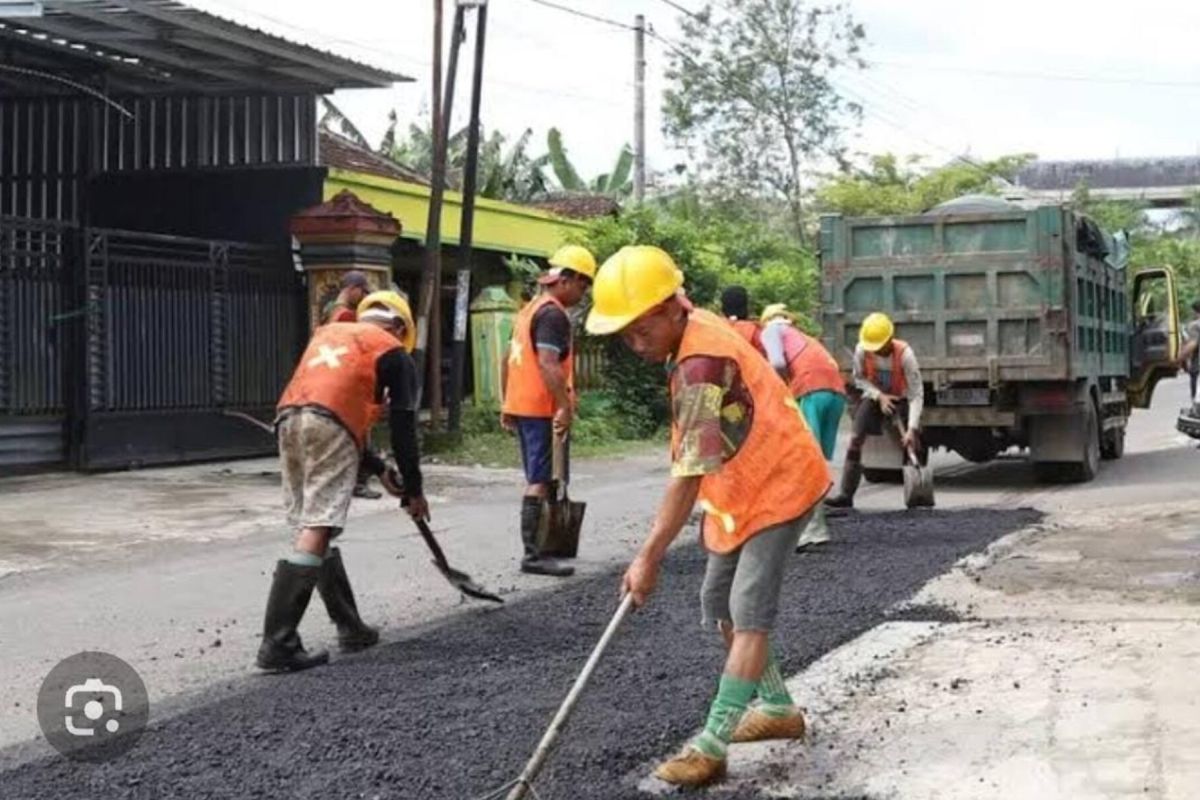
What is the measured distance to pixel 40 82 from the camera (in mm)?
16562

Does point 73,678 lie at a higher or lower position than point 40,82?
lower

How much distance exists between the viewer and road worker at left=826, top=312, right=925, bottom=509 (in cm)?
1180

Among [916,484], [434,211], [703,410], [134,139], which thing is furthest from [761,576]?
[134,139]

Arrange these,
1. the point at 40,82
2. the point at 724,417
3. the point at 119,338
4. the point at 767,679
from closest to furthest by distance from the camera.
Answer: the point at 724,417 → the point at 767,679 → the point at 119,338 → the point at 40,82

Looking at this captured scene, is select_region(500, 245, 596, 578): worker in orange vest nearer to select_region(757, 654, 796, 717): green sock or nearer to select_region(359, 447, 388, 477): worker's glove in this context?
select_region(359, 447, 388, 477): worker's glove

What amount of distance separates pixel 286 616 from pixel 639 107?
2615 centimetres

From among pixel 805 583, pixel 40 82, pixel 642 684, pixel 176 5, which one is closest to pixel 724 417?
pixel 642 684

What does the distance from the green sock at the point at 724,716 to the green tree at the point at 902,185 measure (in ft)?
117

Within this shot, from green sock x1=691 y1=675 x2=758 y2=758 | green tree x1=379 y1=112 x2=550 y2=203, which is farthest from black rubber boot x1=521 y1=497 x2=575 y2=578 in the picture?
green tree x1=379 y1=112 x2=550 y2=203

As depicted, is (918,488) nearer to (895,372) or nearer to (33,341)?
(895,372)

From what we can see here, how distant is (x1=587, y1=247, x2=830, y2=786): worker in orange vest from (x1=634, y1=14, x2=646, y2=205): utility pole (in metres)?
25.2

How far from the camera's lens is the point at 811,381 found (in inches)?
413

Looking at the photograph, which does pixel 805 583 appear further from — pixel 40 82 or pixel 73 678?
pixel 40 82

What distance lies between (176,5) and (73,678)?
864 centimetres
